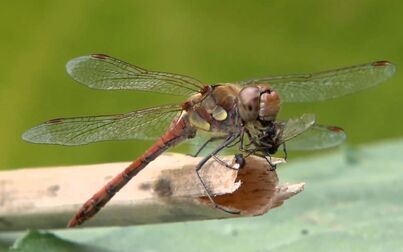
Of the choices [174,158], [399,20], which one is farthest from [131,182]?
[399,20]

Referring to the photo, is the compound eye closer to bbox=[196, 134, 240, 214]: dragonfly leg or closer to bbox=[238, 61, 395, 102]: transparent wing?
bbox=[196, 134, 240, 214]: dragonfly leg

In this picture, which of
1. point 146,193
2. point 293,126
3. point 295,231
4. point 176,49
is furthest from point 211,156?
point 176,49

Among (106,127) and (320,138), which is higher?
(106,127)

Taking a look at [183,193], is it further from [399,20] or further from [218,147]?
[399,20]

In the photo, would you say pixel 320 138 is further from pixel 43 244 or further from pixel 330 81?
pixel 43 244

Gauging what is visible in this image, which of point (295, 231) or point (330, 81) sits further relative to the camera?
point (330, 81)

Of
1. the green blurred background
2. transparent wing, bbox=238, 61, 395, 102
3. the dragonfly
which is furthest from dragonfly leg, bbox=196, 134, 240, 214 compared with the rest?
the green blurred background
